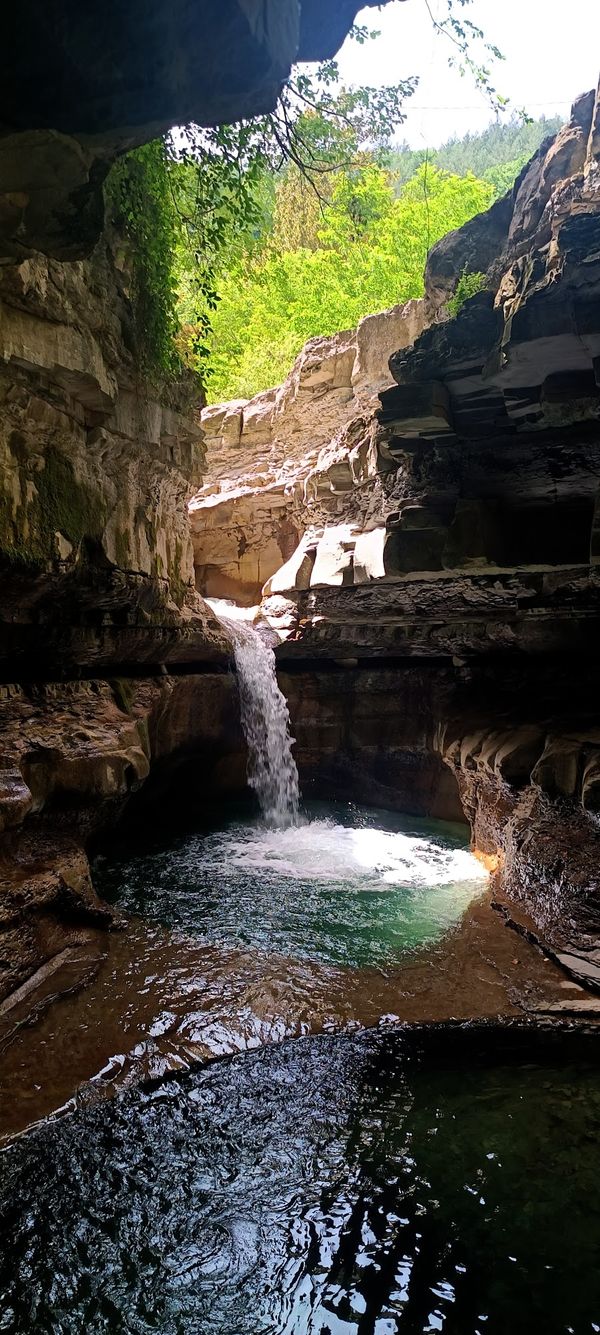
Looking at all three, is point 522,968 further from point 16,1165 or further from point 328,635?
point 328,635

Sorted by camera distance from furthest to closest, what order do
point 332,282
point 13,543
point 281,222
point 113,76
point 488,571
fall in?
point 281,222
point 332,282
point 488,571
point 13,543
point 113,76

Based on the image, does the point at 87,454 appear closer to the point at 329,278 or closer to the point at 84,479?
the point at 84,479

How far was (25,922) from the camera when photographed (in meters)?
4.76

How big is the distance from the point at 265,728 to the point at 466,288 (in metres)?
6.60

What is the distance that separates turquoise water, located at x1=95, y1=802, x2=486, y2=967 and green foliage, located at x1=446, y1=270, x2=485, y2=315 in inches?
204

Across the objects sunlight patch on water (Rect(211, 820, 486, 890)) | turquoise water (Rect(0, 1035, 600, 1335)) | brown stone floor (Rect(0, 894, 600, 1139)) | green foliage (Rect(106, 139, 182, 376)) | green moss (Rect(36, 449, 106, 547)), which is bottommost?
turquoise water (Rect(0, 1035, 600, 1335))

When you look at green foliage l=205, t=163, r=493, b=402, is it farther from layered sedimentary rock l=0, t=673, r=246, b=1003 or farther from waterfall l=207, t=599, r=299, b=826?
layered sedimentary rock l=0, t=673, r=246, b=1003

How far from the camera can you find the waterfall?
9789 millimetres

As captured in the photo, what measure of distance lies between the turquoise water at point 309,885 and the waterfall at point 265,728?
0.85 meters

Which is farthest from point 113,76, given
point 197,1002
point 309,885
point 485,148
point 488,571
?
point 485,148

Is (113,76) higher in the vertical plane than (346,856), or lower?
higher

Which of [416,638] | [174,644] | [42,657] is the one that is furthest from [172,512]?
[416,638]

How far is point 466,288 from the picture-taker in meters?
5.48

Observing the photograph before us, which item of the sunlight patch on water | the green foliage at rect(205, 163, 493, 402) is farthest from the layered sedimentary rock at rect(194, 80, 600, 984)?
the green foliage at rect(205, 163, 493, 402)
